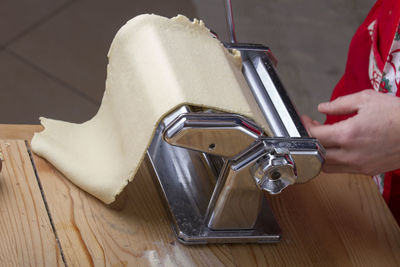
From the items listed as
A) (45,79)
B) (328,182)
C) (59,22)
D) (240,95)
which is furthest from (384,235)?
(59,22)

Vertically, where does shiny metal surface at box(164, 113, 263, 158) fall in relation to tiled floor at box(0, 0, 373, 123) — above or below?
below

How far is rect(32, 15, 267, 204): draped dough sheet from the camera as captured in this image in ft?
2.61

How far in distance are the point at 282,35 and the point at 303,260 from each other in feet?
6.38

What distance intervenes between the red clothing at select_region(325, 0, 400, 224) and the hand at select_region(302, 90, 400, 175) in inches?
8.7

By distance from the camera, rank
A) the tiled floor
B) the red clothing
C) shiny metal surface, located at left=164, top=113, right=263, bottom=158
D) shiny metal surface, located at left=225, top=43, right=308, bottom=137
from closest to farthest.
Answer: shiny metal surface, located at left=164, top=113, right=263, bottom=158 → shiny metal surface, located at left=225, top=43, right=308, bottom=137 → the red clothing → the tiled floor

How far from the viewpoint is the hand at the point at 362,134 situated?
0.95m

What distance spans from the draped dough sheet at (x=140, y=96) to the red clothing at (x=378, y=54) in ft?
1.31

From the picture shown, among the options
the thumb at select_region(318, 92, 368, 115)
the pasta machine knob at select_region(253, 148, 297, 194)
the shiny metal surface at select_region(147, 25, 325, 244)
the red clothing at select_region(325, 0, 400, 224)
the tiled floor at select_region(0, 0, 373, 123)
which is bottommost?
the pasta machine knob at select_region(253, 148, 297, 194)

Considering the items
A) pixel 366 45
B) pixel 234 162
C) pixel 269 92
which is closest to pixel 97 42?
pixel 366 45

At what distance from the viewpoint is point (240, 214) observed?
0.90 meters

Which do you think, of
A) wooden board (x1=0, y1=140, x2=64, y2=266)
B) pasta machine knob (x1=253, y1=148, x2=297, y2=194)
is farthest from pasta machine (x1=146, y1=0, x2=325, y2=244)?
wooden board (x1=0, y1=140, x2=64, y2=266)

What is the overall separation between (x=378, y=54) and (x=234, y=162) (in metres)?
0.54

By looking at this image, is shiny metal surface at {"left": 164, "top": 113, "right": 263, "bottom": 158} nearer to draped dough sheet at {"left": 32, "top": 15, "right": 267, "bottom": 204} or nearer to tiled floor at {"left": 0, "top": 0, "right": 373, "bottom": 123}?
draped dough sheet at {"left": 32, "top": 15, "right": 267, "bottom": 204}

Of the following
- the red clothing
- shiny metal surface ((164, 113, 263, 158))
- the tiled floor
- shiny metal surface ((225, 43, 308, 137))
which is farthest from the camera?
the tiled floor
